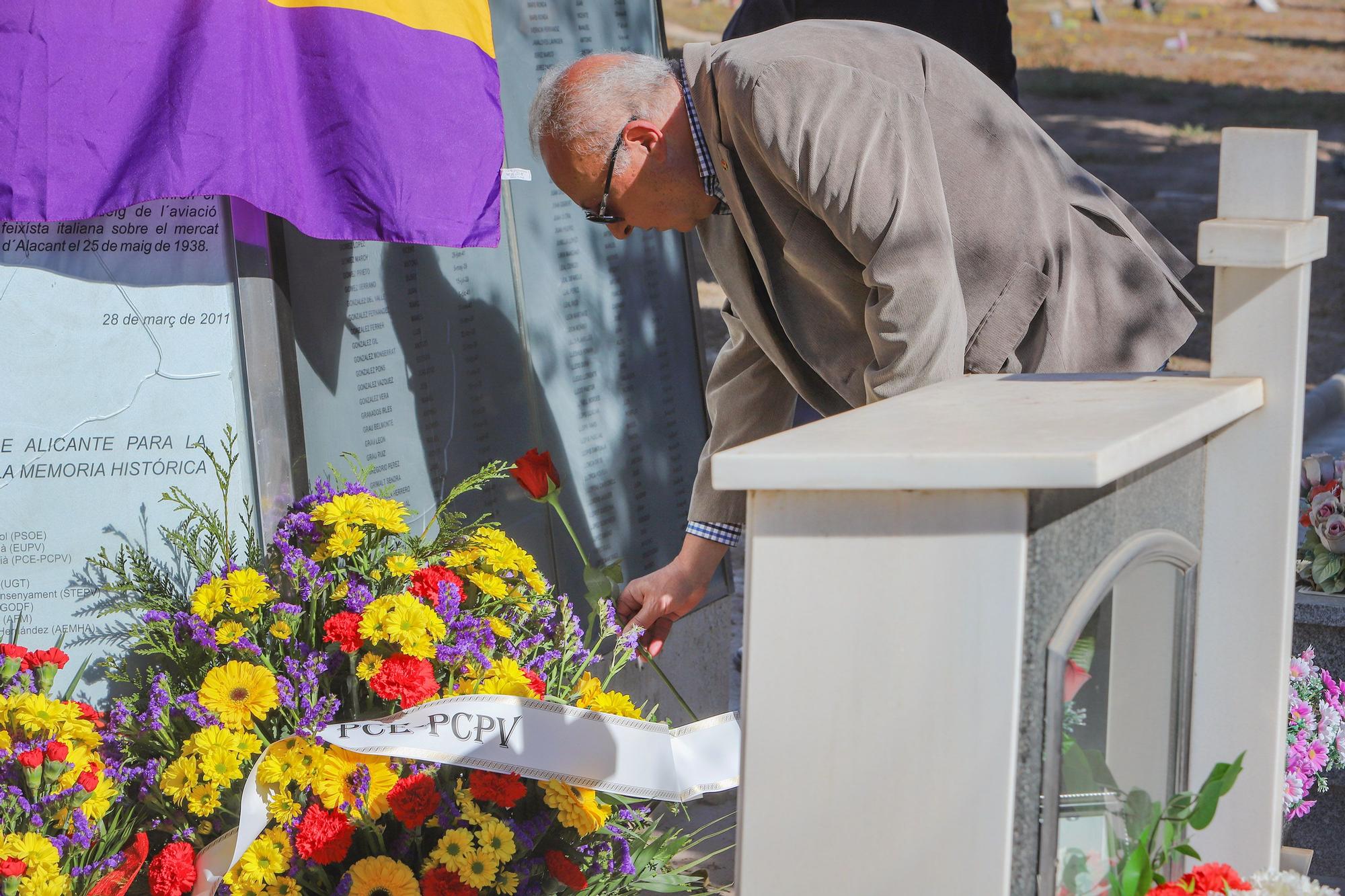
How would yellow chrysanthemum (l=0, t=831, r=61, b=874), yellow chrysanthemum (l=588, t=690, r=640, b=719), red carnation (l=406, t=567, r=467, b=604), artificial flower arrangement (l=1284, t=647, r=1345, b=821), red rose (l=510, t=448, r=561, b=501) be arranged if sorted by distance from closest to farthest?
yellow chrysanthemum (l=0, t=831, r=61, b=874) < yellow chrysanthemum (l=588, t=690, r=640, b=719) < red carnation (l=406, t=567, r=467, b=604) < red rose (l=510, t=448, r=561, b=501) < artificial flower arrangement (l=1284, t=647, r=1345, b=821)

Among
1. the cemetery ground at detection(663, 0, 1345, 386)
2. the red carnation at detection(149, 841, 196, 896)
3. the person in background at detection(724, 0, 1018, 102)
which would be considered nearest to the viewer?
the red carnation at detection(149, 841, 196, 896)

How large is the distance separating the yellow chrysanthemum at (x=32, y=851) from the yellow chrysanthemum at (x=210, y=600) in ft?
1.29

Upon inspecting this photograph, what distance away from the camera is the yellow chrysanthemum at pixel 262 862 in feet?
6.17

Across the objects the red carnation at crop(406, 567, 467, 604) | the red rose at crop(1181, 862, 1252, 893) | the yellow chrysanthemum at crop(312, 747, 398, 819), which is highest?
the red carnation at crop(406, 567, 467, 604)

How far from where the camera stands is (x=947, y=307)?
200 centimetres

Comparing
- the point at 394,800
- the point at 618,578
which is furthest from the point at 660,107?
the point at 394,800

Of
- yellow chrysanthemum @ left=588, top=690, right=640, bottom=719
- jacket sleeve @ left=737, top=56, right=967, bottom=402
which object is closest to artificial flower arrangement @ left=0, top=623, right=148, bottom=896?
yellow chrysanthemum @ left=588, top=690, right=640, bottom=719

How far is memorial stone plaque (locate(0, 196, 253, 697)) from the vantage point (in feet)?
7.53

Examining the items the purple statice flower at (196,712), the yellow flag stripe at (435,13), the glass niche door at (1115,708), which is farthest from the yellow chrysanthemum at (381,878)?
the yellow flag stripe at (435,13)

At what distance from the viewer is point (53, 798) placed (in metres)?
1.93

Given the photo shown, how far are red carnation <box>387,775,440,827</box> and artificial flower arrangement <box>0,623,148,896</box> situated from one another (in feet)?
1.34

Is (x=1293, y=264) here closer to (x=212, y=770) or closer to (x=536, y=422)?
(x=212, y=770)

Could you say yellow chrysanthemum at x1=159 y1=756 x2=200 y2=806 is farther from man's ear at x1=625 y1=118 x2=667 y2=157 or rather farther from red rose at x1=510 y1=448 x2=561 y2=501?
man's ear at x1=625 y1=118 x2=667 y2=157

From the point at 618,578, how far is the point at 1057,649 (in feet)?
5.15
